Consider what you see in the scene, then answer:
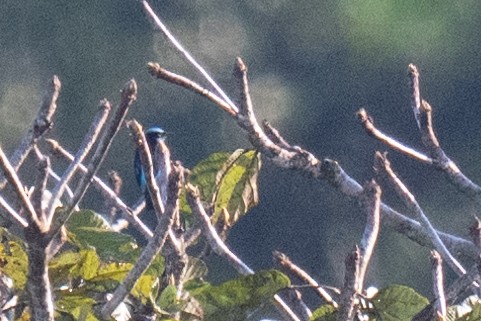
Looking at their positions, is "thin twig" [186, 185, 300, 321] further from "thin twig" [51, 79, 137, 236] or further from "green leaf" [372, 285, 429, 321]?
"thin twig" [51, 79, 137, 236]

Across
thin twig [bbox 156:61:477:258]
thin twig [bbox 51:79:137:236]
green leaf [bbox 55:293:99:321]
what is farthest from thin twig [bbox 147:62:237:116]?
thin twig [bbox 51:79:137:236]

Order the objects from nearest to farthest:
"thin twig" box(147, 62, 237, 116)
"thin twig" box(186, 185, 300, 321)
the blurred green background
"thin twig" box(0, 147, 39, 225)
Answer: "thin twig" box(0, 147, 39, 225) < "thin twig" box(186, 185, 300, 321) < "thin twig" box(147, 62, 237, 116) < the blurred green background

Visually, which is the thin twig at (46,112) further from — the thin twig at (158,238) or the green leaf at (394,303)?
the green leaf at (394,303)

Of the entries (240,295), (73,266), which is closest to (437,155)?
(240,295)

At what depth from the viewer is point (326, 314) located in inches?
57.4

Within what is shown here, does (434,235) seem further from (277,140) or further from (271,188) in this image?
(271,188)

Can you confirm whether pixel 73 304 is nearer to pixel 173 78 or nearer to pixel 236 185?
pixel 173 78

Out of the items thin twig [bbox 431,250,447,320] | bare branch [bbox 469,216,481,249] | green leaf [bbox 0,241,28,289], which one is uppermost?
bare branch [bbox 469,216,481,249]

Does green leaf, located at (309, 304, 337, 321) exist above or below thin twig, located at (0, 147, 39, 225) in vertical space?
below

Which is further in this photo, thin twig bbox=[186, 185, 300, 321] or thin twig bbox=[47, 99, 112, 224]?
thin twig bbox=[186, 185, 300, 321]

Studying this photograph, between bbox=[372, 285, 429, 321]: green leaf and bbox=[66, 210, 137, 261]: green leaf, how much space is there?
0.36 m

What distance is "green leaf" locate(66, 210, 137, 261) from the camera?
164cm

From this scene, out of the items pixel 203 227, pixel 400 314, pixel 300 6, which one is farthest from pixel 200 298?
pixel 300 6

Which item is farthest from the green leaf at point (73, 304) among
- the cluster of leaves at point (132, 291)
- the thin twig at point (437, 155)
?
Answer: the thin twig at point (437, 155)
